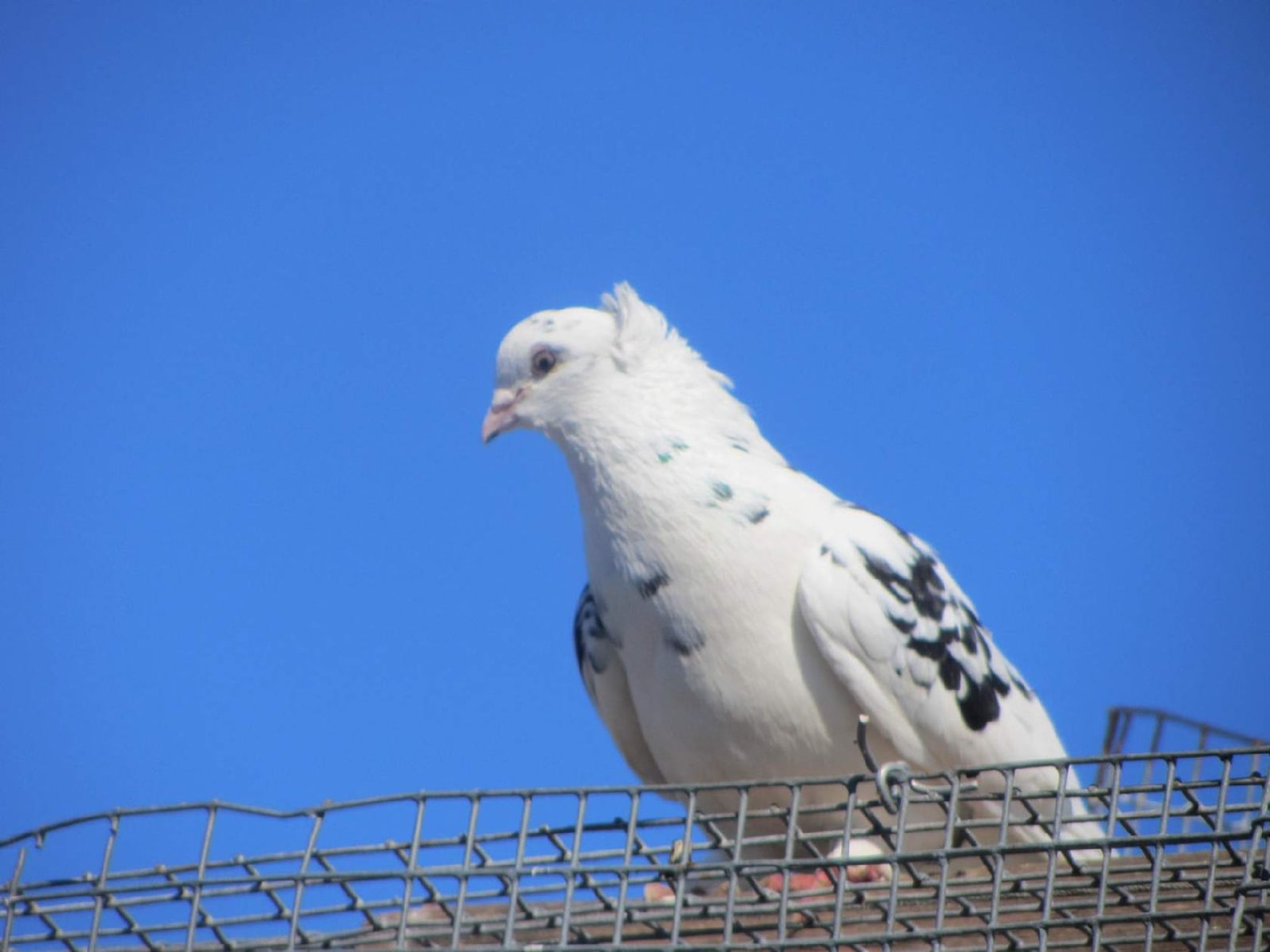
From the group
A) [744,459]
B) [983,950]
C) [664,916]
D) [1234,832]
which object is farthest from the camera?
[744,459]

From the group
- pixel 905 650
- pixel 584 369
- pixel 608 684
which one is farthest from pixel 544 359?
pixel 905 650

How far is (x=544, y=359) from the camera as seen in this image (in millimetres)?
6422

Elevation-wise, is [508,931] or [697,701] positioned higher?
[697,701]

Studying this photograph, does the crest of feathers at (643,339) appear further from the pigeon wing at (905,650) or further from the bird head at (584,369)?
the pigeon wing at (905,650)

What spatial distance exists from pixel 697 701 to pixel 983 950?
2.22 metres

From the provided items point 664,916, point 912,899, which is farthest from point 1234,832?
point 664,916

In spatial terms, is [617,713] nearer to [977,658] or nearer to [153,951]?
[977,658]

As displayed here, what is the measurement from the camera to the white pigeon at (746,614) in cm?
579

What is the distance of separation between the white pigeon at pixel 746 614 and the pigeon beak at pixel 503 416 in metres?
0.03

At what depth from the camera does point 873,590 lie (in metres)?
5.81

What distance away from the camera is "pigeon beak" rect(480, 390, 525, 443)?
6441 mm

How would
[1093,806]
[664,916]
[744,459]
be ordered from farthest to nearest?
[1093,806], [744,459], [664,916]

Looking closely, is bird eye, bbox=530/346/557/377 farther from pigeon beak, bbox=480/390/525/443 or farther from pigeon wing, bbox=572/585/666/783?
pigeon wing, bbox=572/585/666/783

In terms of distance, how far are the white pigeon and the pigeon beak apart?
3 cm
